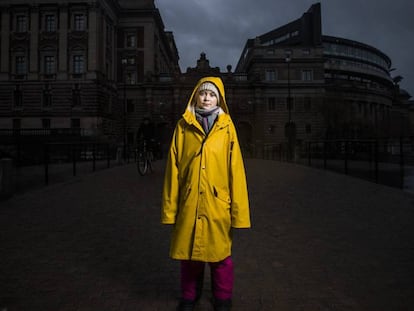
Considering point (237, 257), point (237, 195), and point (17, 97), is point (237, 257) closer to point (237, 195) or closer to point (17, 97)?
point (237, 195)

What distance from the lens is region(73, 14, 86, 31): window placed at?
42.1 m

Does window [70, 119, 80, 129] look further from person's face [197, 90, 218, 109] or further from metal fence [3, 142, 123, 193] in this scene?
person's face [197, 90, 218, 109]

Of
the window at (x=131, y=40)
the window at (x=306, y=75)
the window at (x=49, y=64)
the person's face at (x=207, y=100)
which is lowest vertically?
the person's face at (x=207, y=100)

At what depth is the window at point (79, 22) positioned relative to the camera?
42062 mm

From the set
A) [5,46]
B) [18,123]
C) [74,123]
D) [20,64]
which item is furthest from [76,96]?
[5,46]

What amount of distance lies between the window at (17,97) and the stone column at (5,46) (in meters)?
2.02

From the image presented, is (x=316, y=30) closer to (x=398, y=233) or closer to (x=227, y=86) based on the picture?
(x=227, y=86)

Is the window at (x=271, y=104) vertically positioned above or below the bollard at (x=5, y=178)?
above

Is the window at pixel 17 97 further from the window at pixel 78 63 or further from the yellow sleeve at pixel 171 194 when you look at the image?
the yellow sleeve at pixel 171 194

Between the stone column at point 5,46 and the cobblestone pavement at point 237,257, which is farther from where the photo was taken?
the stone column at point 5,46

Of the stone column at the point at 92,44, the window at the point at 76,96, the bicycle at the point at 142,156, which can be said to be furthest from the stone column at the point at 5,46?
the bicycle at the point at 142,156

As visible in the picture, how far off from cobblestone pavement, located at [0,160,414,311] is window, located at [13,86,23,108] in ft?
133

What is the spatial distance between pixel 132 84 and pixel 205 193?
4966 cm

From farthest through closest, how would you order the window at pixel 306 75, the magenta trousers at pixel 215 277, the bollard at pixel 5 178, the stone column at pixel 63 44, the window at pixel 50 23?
1. the window at pixel 306 75
2. the window at pixel 50 23
3. the stone column at pixel 63 44
4. the bollard at pixel 5 178
5. the magenta trousers at pixel 215 277
